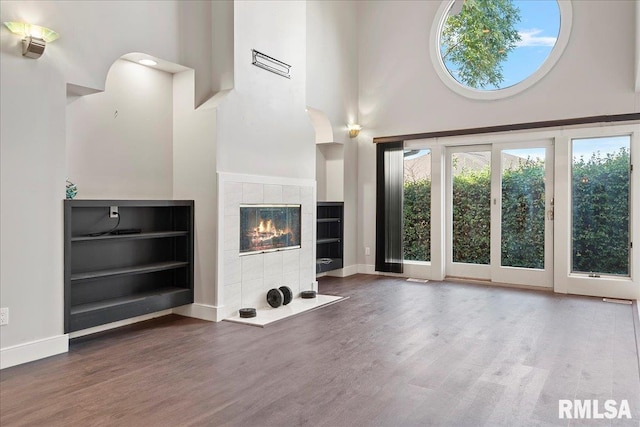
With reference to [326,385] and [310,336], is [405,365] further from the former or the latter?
[310,336]

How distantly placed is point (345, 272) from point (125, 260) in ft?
12.3

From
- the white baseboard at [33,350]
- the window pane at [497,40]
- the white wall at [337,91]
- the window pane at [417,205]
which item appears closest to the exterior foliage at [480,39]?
the window pane at [497,40]

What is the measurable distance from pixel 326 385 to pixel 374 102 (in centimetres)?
546

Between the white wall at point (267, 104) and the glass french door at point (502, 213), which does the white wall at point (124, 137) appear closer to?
the white wall at point (267, 104)

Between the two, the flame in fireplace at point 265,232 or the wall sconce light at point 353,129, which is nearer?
the flame in fireplace at point 265,232

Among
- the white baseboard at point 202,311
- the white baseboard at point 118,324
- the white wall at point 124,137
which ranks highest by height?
the white wall at point 124,137

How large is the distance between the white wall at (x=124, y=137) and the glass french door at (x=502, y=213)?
429 centimetres

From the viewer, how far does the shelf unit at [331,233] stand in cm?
716

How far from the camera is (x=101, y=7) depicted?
3.83 m

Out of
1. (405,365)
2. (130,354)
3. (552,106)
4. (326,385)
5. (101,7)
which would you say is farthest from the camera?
(552,106)

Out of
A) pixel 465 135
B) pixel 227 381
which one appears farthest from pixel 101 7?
pixel 465 135

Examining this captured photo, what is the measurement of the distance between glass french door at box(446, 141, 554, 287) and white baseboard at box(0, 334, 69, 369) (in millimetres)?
5317

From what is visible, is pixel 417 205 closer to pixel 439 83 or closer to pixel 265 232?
pixel 439 83

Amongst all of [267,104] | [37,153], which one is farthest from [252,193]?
[37,153]
